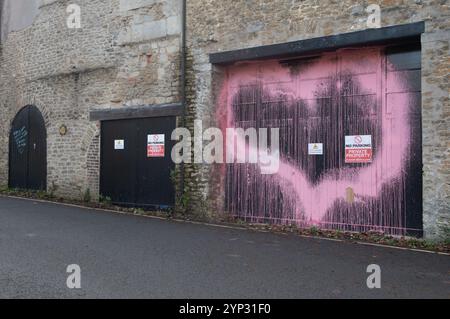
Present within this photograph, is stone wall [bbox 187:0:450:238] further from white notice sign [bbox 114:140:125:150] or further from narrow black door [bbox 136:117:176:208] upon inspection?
white notice sign [bbox 114:140:125:150]

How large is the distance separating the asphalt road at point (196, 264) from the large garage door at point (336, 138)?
1.14 meters

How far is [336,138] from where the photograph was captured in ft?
30.2

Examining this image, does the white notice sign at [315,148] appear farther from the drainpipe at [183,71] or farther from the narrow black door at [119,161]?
the narrow black door at [119,161]

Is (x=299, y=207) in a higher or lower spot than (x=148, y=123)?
lower

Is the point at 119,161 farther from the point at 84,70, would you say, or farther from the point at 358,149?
the point at 358,149

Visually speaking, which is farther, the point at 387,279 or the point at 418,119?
the point at 418,119

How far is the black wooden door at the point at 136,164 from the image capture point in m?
11.4

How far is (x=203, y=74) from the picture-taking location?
10758 millimetres

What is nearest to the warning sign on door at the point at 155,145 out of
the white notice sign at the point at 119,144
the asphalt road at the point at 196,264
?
the white notice sign at the point at 119,144

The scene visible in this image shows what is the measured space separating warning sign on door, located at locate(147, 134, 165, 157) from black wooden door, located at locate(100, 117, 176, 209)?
0.08ft

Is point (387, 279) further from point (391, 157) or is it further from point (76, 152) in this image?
point (76, 152)
